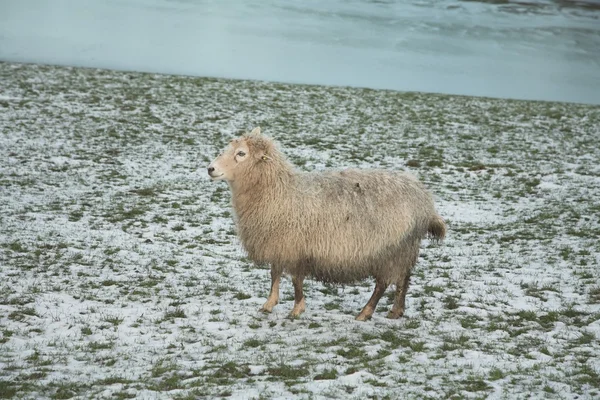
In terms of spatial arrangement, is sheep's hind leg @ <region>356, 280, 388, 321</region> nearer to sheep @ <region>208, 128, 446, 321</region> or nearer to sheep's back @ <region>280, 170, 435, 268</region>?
sheep @ <region>208, 128, 446, 321</region>

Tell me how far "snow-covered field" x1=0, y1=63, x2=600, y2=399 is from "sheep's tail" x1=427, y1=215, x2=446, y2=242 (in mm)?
901

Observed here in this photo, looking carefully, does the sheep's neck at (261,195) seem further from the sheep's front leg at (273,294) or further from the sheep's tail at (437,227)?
the sheep's tail at (437,227)

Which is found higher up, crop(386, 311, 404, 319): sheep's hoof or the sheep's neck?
the sheep's neck

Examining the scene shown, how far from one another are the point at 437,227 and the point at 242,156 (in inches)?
106

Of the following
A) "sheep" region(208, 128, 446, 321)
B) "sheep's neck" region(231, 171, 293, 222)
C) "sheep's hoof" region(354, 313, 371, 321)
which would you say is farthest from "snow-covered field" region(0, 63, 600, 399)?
"sheep's neck" region(231, 171, 293, 222)

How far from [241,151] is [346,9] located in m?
42.7

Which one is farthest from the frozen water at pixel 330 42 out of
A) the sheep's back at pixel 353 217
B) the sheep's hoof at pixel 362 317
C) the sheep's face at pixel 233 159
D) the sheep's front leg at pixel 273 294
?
the sheep's hoof at pixel 362 317

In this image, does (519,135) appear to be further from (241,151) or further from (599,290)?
(241,151)

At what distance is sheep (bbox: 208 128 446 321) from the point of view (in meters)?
8.77

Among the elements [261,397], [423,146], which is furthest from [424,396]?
[423,146]

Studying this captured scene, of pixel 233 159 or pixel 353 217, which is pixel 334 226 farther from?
pixel 233 159

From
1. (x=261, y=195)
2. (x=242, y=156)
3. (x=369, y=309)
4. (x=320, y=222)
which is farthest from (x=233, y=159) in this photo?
(x=369, y=309)

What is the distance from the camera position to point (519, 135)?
2197 centimetres

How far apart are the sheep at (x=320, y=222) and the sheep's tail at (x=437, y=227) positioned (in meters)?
0.19
